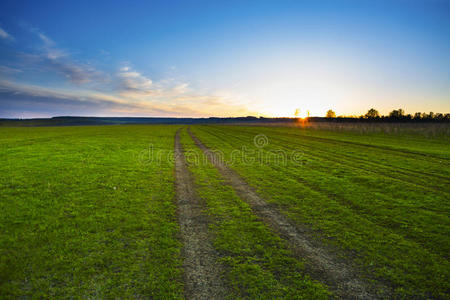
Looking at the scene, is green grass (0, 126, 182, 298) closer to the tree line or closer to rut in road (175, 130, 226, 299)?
rut in road (175, 130, 226, 299)

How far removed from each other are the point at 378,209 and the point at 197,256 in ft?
22.0

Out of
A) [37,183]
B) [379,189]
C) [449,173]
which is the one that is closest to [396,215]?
[379,189]

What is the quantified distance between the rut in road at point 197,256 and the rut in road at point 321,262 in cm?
192

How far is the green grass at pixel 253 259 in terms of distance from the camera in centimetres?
401

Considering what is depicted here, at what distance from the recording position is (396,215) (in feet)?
24.0

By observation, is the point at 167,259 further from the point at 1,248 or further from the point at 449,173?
the point at 449,173

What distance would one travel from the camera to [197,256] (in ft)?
16.5

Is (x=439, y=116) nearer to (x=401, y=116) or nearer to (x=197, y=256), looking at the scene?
(x=401, y=116)

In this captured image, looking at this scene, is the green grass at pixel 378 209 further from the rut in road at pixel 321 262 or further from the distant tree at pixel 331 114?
the distant tree at pixel 331 114

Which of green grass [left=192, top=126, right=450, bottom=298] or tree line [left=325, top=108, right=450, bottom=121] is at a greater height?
tree line [left=325, top=108, right=450, bottom=121]

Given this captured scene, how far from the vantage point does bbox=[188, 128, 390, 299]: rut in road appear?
160 inches

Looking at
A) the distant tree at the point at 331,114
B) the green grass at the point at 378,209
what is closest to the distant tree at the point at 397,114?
the distant tree at the point at 331,114

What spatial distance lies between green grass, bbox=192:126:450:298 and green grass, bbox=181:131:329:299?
1.39m

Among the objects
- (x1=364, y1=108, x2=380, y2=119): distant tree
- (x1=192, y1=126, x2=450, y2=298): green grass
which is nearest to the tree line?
(x1=364, y1=108, x2=380, y2=119): distant tree
